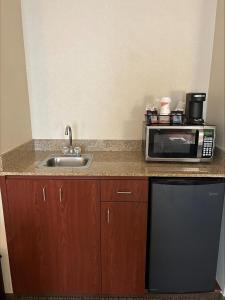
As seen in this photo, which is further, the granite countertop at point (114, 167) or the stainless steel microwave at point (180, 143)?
the stainless steel microwave at point (180, 143)

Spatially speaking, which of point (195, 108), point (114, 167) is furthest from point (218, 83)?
point (114, 167)

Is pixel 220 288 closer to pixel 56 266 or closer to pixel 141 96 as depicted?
pixel 56 266

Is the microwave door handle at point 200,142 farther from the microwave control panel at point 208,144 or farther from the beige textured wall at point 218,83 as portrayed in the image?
the beige textured wall at point 218,83

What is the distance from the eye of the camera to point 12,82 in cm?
167

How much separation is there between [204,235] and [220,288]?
1.65 ft

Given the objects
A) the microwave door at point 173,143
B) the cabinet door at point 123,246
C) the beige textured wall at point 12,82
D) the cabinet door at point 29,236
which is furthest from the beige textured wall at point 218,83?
the beige textured wall at point 12,82

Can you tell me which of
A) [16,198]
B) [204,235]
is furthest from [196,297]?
[16,198]

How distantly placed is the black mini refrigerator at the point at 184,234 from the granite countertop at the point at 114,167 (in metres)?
0.07

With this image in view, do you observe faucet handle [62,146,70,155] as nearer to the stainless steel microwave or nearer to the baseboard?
the stainless steel microwave

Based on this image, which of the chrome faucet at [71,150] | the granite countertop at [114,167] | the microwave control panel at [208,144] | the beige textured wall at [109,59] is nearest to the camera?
the granite countertop at [114,167]

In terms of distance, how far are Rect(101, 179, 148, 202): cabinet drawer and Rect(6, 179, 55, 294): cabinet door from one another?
0.40 meters

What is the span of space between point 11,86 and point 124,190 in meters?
1.14

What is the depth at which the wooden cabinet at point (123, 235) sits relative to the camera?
1503mm

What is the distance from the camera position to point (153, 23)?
1.85 meters
